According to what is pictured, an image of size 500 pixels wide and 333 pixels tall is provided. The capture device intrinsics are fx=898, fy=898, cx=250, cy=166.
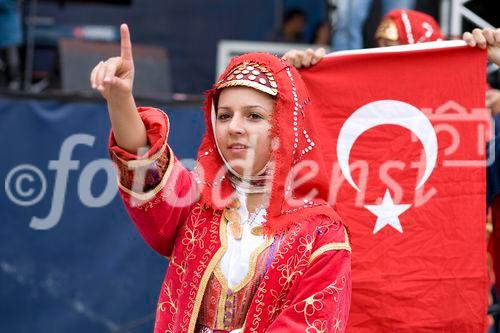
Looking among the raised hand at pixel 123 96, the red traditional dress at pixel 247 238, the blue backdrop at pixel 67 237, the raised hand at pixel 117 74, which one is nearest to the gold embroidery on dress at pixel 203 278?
the red traditional dress at pixel 247 238

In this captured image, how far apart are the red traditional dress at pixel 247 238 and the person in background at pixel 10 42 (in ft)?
10.8

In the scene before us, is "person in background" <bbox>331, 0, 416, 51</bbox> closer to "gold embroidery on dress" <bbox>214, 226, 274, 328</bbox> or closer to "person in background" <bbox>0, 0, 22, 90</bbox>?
"person in background" <bbox>0, 0, 22, 90</bbox>

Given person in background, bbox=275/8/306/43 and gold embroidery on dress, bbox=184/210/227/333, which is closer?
gold embroidery on dress, bbox=184/210/227/333

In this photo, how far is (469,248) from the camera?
3.49 m

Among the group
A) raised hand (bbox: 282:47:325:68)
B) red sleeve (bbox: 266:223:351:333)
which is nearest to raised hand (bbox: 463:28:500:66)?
raised hand (bbox: 282:47:325:68)

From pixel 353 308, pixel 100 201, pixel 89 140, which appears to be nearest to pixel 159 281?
pixel 100 201

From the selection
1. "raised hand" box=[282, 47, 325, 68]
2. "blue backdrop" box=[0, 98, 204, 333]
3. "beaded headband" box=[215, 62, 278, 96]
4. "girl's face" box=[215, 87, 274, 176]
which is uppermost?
"raised hand" box=[282, 47, 325, 68]

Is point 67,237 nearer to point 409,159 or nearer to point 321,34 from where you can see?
point 409,159

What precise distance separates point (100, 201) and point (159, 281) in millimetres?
593

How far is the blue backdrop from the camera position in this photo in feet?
15.0

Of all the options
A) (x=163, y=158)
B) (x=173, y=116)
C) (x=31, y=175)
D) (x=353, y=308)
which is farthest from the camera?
(x=173, y=116)

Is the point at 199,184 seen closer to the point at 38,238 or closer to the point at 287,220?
the point at 287,220

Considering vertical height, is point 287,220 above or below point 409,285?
above

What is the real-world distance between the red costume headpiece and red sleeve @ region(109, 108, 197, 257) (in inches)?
70.7
